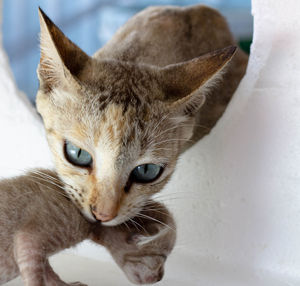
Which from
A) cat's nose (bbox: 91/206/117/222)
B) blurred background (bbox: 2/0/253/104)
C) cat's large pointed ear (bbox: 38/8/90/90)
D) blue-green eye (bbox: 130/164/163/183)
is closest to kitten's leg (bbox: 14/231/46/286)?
cat's nose (bbox: 91/206/117/222)

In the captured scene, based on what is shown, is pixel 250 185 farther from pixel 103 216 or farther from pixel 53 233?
pixel 53 233

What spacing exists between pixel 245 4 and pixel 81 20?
1.89 metres

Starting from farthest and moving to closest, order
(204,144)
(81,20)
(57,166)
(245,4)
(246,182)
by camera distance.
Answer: (245,4)
(81,20)
(204,144)
(246,182)
(57,166)

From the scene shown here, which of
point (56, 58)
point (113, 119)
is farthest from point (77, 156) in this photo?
point (56, 58)

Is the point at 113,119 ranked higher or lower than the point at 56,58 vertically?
lower

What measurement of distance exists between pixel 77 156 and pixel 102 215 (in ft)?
0.66

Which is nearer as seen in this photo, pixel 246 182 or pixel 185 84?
pixel 185 84

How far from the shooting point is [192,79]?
1502 millimetres

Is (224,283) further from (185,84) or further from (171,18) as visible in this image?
(171,18)

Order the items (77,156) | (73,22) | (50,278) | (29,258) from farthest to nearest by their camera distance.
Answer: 1. (73,22)
2. (77,156)
3. (50,278)
4. (29,258)

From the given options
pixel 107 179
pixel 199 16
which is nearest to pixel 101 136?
pixel 107 179

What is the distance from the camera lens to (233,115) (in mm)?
1749

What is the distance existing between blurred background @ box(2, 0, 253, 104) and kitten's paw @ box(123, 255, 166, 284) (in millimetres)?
3367

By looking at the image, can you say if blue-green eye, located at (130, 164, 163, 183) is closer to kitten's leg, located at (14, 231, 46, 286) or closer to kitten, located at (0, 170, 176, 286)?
kitten, located at (0, 170, 176, 286)
